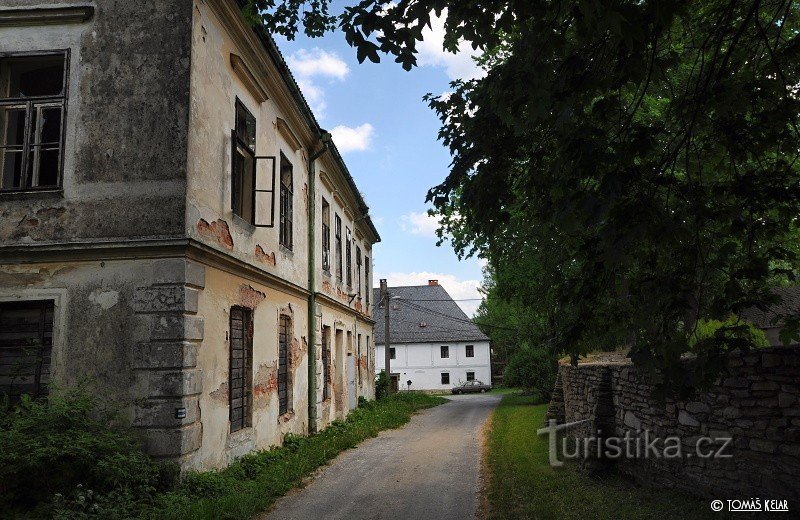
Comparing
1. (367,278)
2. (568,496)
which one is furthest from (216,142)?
(367,278)

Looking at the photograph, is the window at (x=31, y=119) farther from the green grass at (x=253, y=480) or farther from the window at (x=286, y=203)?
the window at (x=286, y=203)

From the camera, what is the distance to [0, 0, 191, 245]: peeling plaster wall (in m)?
6.99

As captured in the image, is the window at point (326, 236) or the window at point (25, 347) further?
the window at point (326, 236)

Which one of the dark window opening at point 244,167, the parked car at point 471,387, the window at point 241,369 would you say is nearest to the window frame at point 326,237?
the dark window opening at point 244,167

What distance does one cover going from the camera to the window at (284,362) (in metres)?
10.7

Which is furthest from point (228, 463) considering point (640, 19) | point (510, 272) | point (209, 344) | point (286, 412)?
point (510, 272)

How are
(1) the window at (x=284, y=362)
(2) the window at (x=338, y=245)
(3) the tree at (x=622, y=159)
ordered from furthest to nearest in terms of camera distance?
(2) the window at (x=338, y=245)
(1) the window at (x=284, y=362)
(3) the tree at (x=622, y=159)

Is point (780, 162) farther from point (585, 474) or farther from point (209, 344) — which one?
point (209, 344)

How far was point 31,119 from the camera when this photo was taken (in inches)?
283

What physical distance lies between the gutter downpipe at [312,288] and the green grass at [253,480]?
649 millimetres

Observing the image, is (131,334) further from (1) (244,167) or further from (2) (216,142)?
(1) (244,167)

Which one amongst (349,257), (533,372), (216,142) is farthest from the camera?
(533,372)

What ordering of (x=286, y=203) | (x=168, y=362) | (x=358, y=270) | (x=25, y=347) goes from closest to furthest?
(x=168, y=362)
(x=25, y=347)
(x=286, y=203)
(x=358, y=270)

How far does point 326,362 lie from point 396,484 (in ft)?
21.0
